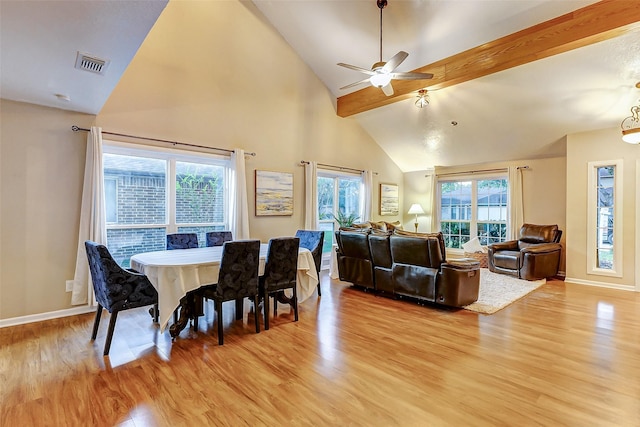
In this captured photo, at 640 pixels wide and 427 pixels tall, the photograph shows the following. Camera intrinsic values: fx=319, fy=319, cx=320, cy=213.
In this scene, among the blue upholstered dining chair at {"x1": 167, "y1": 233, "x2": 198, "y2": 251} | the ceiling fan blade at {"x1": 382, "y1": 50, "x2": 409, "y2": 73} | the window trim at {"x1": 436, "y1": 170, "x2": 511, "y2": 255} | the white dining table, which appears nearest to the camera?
the white dining table

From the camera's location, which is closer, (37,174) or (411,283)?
(37,174)

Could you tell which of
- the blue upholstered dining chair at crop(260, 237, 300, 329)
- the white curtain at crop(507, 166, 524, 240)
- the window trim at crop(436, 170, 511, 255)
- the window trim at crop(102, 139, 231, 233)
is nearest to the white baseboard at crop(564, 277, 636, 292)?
the white curtain at crop(507, 166, 524, 240)

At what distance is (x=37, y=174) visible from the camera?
3688 millimetres

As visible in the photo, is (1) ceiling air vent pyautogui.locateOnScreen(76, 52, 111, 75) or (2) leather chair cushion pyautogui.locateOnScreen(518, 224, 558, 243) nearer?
(1) ceiling air vent pyautogui.locateOnScreen(76, 52, 111, 75)

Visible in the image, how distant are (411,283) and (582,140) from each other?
4.17 meters

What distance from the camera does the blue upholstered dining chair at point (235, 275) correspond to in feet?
9.93

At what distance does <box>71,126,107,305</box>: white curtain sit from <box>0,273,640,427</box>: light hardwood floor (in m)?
0.40

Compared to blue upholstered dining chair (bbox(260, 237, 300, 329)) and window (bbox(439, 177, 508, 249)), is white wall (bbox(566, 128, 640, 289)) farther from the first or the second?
blue upholstered dining chair (bbox(260, 237, 300, 329))

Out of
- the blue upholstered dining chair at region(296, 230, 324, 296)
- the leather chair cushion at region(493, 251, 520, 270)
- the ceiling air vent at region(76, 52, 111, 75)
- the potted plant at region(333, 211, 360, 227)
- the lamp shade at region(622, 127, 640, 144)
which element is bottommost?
the leather chair cushion at region(493, 251, 520, 270)

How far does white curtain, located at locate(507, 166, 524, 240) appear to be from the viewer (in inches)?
263

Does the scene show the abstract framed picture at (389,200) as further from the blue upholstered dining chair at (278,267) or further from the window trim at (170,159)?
the blue upholstered dining chair at (278,267)

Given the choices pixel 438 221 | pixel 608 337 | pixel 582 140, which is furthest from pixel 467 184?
pixel 608 337

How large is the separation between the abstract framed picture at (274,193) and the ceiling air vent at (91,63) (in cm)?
299

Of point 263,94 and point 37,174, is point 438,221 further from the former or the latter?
point 37,174
